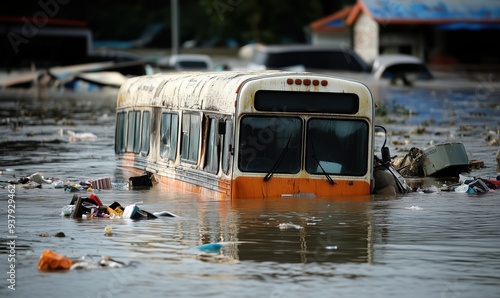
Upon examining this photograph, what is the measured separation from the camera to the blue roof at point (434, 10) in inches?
2237

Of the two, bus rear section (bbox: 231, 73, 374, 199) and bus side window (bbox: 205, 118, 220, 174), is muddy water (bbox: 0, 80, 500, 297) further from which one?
bus side window (bbox: 205, 118, 220, 174)

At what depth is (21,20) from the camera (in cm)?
6297

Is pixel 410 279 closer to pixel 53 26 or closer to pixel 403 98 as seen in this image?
pixel 403 98

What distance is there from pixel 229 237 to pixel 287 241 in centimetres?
72

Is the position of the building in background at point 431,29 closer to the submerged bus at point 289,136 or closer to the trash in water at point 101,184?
the trash in water at point 101,184

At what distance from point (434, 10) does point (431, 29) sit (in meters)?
1.70

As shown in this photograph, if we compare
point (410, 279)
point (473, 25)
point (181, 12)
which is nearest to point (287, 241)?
point (410, 279)

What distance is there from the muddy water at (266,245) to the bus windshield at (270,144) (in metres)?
0.48

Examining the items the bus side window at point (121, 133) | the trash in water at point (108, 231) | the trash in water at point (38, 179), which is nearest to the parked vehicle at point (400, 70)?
the bus side window at point (121, 133)

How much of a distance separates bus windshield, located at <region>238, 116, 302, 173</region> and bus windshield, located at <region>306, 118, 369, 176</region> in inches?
7.1

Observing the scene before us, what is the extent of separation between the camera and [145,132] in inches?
786

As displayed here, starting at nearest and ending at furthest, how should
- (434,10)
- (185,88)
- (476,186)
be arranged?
(185,88) < (476,186) < (434,10)

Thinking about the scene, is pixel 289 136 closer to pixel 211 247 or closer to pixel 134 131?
pixel 211 247

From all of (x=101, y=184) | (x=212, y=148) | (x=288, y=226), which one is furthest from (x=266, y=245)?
(x=101, y=184)
